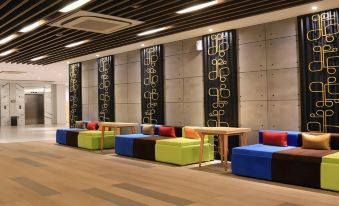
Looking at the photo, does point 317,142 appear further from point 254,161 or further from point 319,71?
point 319,71

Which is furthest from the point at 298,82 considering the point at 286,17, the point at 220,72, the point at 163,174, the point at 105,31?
the point at 105,31

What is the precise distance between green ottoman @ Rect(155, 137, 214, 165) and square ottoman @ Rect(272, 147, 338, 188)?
6.89 ft

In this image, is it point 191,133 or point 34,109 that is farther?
point 34,109

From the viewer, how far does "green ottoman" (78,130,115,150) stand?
9.66 meters

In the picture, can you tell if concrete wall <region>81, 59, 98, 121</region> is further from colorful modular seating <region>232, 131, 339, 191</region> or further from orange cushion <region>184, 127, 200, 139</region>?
colorful modular seating <region>232, 131, 339, 191</region>

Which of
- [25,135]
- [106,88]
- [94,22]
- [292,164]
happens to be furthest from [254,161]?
[25,135]

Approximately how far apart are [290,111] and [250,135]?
42.6 inches

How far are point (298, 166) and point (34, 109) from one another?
74.7 feet

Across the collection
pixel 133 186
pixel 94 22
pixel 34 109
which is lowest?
pixel 133 186

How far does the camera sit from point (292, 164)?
17.2 ft

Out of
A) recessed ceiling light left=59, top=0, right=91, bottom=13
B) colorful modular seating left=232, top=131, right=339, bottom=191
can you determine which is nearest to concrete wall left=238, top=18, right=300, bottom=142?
colorful modular seating left=232, top=131, right=339, bottom=191

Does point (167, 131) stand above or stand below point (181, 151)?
above

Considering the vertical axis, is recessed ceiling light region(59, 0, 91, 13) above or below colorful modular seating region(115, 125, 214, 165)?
above

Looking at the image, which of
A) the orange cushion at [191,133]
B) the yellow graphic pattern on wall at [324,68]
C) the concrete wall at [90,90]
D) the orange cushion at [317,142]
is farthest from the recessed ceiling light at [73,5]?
the concrete wall at [90,90]
